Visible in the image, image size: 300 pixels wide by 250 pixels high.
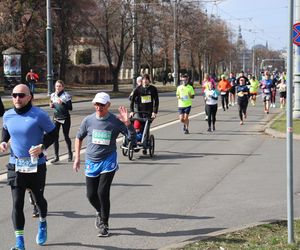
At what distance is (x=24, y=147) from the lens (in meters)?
5.78

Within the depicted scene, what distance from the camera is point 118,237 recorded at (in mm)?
6270

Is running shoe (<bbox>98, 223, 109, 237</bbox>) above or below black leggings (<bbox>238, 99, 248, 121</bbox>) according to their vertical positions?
below

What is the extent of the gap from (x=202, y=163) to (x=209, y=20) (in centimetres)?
6547

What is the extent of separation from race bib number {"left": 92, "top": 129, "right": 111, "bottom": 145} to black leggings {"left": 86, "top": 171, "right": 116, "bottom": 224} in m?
0.36

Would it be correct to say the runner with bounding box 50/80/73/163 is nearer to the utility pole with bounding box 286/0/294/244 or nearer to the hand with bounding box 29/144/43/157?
the hand with bounding box 29/144/43/157

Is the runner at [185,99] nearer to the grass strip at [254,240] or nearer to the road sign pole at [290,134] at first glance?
the grass strip at [254,240]

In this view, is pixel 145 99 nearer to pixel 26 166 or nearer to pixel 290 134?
pixel 26 166

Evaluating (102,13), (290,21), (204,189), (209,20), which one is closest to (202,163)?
(204,189)

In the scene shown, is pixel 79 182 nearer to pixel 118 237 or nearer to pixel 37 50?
pixel 118 237

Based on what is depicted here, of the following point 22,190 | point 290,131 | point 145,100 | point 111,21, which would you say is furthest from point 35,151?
point 111,21

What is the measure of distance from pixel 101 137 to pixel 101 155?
0.21 meters

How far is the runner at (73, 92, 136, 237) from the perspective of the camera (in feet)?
20.7

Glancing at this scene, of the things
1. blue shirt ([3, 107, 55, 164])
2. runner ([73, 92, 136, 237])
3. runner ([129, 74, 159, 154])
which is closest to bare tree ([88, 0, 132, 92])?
runner ([129, 74, 159, 154])

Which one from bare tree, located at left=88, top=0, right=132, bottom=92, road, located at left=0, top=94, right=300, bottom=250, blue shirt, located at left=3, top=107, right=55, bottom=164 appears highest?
bare tree, located at left=88, top=0, right=132, bottom=92
